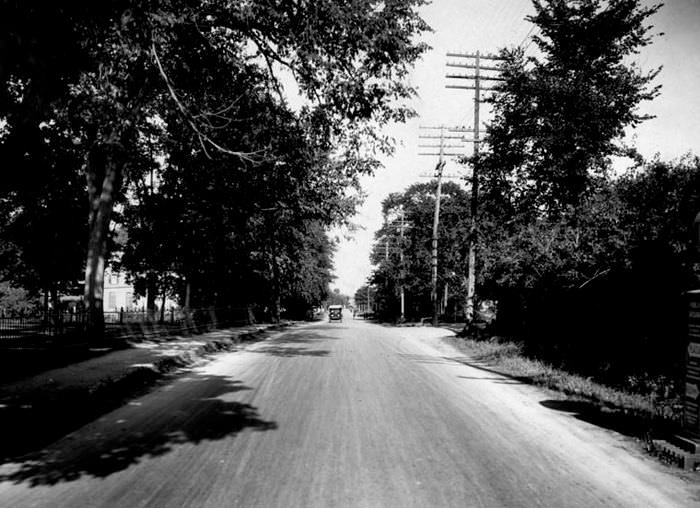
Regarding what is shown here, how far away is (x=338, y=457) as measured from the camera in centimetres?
509

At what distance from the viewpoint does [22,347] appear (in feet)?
41.5

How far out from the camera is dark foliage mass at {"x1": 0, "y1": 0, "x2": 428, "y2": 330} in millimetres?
7617

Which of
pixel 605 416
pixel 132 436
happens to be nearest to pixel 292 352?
pixel 132 436

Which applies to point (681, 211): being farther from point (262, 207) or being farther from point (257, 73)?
point (262, 207)

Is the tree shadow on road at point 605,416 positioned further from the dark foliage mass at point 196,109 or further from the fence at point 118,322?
the fence at point 118,322

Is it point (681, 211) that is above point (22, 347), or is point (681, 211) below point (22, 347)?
above

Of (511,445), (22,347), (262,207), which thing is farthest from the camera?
(262,207)

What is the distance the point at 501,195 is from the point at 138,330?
14.2 metres

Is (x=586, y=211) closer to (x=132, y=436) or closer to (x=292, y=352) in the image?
(x=292, y=352)

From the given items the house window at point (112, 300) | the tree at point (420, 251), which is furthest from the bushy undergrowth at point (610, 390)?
the house window at point (112, 300)

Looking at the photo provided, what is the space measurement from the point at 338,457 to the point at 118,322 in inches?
648

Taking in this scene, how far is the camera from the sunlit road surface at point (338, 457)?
4.11 m

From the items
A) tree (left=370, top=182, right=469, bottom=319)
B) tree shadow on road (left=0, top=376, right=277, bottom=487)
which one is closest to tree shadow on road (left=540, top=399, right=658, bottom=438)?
tree shadow on road (left=0, top=376, right=277, bottom=487)

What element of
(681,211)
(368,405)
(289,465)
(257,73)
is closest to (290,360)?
(368,405)
